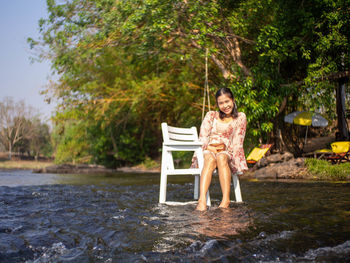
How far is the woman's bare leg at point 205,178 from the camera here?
3.57 m

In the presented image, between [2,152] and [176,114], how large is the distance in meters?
18.6

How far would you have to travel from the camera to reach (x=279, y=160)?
32.0ft

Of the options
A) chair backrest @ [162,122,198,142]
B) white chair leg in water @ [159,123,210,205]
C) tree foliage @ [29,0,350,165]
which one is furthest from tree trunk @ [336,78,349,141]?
white chair leg in water @ [159,123,210,205]

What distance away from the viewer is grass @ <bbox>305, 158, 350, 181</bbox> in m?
7.20

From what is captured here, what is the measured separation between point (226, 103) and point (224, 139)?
421 millimetres

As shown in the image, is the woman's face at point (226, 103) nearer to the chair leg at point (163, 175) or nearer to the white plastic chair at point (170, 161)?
the white plastic chair at point (170, 161)

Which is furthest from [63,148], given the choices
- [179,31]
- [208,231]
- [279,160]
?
[208,231]

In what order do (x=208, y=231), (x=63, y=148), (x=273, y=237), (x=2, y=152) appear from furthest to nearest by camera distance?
(x=2, y=152) → (x=63, y=148) → (x=208, y=231) → (x=273, y=237)

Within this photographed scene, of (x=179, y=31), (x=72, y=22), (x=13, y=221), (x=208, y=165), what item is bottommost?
(x=13, y=221)

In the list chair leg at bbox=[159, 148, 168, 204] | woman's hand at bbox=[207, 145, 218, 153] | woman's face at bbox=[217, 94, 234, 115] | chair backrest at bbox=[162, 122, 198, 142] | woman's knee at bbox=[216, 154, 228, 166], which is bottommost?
chair leg at bbox=[159, 148, 168, 204]

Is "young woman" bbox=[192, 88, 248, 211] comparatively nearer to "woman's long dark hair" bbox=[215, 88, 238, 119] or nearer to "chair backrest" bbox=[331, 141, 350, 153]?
"woman's long dark hair" bbox=[215, 88, 238, 119]

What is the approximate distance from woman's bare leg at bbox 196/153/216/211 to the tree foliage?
16.6 ft

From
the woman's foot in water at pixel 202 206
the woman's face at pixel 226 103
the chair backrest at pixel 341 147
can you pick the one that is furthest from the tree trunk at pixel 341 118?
the woman's foot in water at pixel 202 206

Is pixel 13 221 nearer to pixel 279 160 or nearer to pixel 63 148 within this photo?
pixel 279 160
